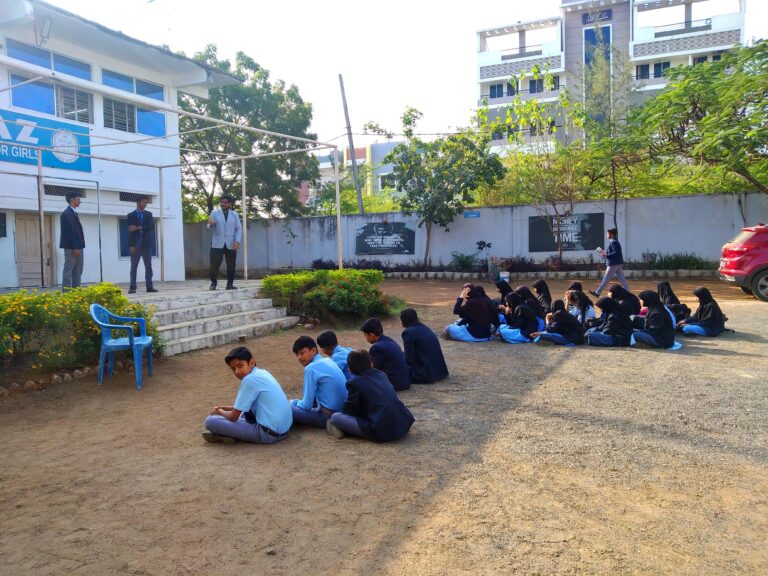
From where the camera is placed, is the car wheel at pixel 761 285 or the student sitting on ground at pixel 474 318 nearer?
the student sitting on ground at pixel 474 318

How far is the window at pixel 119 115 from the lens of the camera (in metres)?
14.9

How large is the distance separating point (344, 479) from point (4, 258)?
11.9 meters

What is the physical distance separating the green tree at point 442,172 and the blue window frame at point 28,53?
34.2ft

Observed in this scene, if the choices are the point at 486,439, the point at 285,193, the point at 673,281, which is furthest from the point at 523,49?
the point at 486,439

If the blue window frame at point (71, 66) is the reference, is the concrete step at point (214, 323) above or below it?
below

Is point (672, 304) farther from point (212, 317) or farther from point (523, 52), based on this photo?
point (523, 52)

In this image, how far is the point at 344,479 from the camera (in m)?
4.04

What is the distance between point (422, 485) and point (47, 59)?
14.1 meters

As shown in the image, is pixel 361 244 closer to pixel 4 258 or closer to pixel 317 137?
pixel 317 137

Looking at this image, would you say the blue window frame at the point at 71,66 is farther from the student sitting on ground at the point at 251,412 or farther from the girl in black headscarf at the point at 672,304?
the girl in black headscarf at the point at 672,304

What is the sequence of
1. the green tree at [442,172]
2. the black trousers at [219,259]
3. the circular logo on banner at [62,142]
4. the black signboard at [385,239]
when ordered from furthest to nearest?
1. the black signboard at [385,239]
2. the green tree at [442,172]
3. the circular logo on banner at [62,142]
4. the black trousers at [219,259]

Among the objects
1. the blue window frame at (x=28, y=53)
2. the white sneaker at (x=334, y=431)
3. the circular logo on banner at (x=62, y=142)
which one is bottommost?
the white sneaker at (x=334, y=431)

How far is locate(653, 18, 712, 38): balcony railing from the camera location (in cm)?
3688

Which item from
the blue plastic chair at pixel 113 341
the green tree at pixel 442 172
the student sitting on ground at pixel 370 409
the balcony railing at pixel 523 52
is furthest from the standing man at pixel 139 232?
the balcony railing at pixel 523 52
